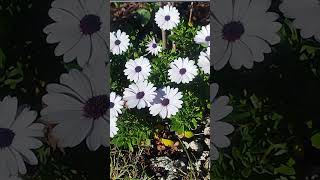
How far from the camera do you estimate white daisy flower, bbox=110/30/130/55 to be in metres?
2.05

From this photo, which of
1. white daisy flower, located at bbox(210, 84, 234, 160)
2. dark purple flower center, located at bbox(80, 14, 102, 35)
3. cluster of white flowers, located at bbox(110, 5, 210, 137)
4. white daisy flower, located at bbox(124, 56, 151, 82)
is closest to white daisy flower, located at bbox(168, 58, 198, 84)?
cluster of white flowers, located at bbox(110, 5, 210, 137)

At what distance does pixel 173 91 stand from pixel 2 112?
770mm

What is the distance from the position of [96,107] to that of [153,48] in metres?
0.52

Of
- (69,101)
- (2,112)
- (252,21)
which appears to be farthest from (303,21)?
(2,112)

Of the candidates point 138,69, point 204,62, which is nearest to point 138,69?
point 138,69

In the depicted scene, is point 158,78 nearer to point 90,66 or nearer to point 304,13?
point 90,66

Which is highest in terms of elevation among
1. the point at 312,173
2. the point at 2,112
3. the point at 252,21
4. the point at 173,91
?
the point at 252,21

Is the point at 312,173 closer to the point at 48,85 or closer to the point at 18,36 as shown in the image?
the point at 48,85

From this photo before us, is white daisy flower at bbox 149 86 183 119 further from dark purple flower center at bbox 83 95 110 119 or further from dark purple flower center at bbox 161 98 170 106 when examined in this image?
dark purple flower center at bbox 83 95 110 119

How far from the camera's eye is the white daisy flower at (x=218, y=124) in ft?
5.36

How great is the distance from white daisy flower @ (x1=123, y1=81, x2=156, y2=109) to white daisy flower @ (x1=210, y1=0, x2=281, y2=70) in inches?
19.3

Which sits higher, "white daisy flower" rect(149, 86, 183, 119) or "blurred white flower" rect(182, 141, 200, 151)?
"white daisy flower" rect(149, 86, 183, 119)

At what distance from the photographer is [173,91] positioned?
205 centimetres

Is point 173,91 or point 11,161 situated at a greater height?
point 173,91
